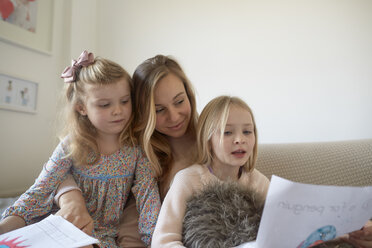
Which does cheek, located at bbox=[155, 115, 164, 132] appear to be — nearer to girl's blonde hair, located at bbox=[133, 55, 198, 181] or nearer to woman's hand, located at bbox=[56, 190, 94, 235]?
girl's blonde hair, located at bbox=[133, 55, 198, 181]

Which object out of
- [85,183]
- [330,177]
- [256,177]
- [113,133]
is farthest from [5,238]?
[330,177]

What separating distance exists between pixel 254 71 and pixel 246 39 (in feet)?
0.79

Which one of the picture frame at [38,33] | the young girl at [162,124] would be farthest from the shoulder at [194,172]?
the picture frame at [38,33]

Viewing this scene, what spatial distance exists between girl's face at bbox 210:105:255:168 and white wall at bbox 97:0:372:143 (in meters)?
0.95

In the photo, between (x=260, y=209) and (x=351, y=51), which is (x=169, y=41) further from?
(x=260, y=209)

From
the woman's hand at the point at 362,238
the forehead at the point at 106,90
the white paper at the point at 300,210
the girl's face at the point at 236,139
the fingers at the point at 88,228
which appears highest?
the forehead at the point at 106,90

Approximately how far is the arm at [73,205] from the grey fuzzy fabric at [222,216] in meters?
0.35

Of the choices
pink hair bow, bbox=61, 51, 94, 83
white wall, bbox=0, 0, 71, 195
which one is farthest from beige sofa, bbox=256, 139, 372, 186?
white wall, bbox=0, 0, 71, 195

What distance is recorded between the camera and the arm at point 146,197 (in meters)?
1.00

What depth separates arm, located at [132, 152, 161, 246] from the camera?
1.00 meters

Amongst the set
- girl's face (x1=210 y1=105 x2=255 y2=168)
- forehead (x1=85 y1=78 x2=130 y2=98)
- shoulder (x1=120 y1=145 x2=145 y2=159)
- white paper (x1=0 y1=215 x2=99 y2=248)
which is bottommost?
white paper (x1=0 y1=215 x2=99 y2=248)

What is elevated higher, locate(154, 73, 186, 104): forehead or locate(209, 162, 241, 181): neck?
locate(154, 73, 186, 104): forehead

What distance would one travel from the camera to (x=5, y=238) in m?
0.77

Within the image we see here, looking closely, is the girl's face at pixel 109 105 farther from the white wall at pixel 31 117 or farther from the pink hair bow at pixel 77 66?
the white wall at pixel 31 117
